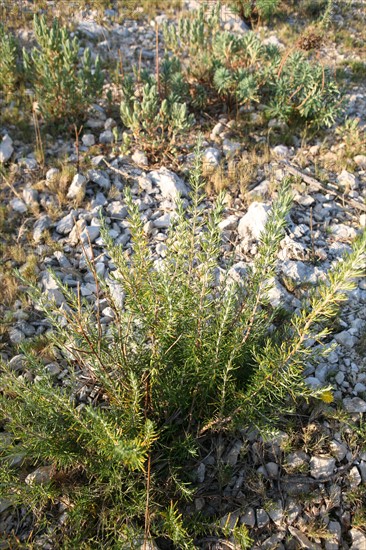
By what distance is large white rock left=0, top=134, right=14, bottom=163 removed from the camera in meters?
4.83

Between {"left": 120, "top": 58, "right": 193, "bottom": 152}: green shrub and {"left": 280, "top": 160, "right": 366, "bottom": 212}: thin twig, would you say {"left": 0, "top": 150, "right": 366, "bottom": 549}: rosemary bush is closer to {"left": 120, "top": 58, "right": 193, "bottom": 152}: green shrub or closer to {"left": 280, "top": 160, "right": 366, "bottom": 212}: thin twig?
{"left": 280, "top": 160, "right": 366, "bottom": 212}: thin twig

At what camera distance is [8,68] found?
5.47 metres

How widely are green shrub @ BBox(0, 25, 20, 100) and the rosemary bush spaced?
4.22 metres

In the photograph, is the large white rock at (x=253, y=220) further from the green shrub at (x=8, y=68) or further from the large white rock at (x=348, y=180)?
the green shrub at (x=8, y=68)

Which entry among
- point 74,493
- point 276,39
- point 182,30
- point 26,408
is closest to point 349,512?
point 74,493

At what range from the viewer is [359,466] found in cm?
281

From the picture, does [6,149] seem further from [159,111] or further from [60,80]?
[159,111]

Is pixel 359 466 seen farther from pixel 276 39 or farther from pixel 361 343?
pixel 276 39

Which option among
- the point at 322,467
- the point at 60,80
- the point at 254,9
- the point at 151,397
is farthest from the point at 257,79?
the point at 322,467

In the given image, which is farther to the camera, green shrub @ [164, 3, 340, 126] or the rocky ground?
green shrub @ [164, 3, 340, 126]

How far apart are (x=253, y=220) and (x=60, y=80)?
117 inches

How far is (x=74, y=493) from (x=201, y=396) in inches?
36.7

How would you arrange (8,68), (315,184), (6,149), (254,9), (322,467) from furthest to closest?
(254,9) → (8,68) → (6,149) → (315,184) → (322,467)

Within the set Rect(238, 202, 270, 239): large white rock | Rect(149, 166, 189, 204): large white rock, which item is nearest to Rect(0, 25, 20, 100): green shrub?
Rect(149, 166, 189, 204): large white rock
